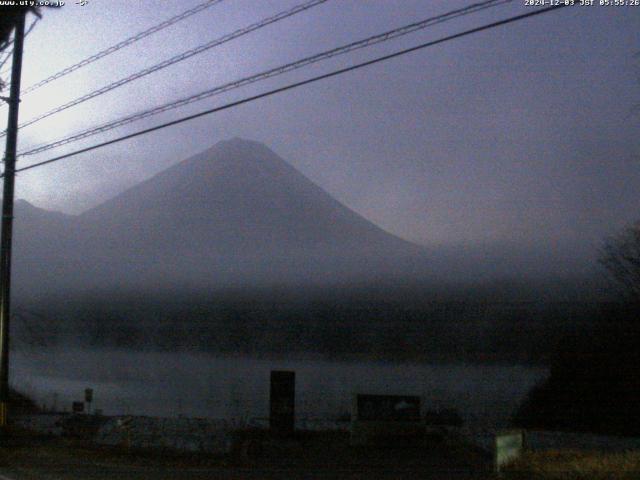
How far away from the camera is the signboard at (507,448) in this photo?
15766 millimetres

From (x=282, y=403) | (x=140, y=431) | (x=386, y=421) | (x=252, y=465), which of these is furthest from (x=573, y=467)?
(x=140, y=431)

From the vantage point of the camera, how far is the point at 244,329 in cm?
6166

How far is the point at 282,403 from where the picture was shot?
24.9 metres

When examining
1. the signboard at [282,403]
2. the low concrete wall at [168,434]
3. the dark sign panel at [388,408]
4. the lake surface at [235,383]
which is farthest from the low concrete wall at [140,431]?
the lake surface at [235,383]

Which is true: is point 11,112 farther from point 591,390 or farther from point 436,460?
point 591,390

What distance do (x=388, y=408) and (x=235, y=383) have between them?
28.5m

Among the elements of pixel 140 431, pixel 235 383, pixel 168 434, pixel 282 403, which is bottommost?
pixel 235 383

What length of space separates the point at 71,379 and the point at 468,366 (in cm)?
2912

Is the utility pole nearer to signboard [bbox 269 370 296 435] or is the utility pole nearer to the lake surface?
signboard [bbox 269 370 296 435]

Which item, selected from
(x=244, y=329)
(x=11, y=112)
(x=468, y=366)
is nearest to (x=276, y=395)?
(x=11, y=112)

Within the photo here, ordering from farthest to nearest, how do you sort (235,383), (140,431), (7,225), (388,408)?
(235,383)
(140,431)
(388,408)
(7,225)

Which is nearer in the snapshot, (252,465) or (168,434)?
(252,465)

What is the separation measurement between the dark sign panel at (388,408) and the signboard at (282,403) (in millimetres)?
2543

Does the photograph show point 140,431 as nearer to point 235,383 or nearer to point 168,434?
point 168,434
